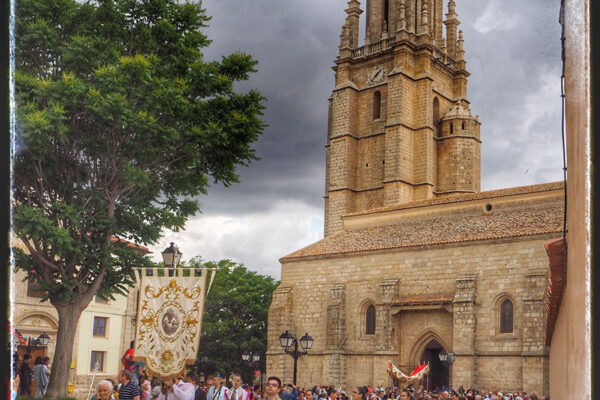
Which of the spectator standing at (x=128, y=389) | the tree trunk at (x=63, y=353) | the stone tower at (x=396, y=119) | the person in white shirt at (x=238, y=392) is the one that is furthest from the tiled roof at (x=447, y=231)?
the spectator standing at (x=128, y=389)

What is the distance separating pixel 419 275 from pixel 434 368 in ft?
14.8

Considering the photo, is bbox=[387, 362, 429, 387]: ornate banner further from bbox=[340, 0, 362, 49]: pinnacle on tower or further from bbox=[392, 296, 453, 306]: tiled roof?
bbox=[340, 0, 362, 49]: pinnacle on tower

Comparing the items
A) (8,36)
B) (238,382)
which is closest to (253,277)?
(238,382)

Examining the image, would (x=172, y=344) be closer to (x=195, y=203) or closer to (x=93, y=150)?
(x=93, y=150)

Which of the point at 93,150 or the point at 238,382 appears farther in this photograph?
the point at 93,150

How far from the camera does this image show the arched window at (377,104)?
2092 inches

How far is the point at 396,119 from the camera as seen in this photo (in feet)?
164

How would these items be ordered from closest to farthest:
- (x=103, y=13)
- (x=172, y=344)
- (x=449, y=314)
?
(x=172, y=344) < (x=103, y=13) < (x=449, y=314)

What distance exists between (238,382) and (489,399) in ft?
47.0

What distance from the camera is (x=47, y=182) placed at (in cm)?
1661

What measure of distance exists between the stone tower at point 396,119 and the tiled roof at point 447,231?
11648mm

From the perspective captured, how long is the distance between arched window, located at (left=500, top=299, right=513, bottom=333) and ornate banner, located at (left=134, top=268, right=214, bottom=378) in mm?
21713

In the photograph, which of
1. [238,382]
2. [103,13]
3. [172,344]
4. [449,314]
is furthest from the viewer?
[449,314]

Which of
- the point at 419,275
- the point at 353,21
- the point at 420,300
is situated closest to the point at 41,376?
the point at 420,300
